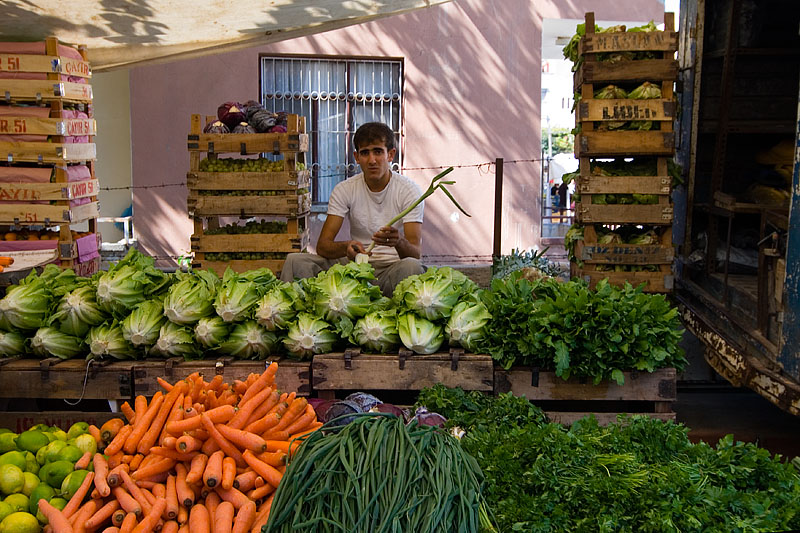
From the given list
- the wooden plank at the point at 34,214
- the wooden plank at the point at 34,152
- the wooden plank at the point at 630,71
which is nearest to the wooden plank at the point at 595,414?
the wooden plank at the point at 630,71

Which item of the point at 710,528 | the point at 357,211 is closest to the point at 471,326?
the point at 710,528

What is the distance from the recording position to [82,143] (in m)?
7.84

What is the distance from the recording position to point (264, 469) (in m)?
2.96

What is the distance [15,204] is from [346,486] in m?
6.02

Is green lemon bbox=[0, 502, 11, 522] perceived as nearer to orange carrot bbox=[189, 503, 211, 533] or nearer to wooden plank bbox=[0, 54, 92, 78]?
Result: orange carrot bbox=[189, 503, 211, 533]

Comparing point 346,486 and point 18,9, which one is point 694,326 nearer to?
point 346,486

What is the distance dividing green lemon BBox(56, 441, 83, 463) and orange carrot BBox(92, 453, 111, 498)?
0.43ft

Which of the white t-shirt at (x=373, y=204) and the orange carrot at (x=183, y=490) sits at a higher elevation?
the white t-shirt at (x=373, y=204)

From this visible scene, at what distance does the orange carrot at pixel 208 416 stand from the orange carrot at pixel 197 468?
0.39ft

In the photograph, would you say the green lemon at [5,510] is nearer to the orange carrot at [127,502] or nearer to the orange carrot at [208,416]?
the orange carrot at [127,502]

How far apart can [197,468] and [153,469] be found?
0.63ft

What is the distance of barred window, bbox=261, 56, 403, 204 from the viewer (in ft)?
34.6

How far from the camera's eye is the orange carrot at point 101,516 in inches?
111

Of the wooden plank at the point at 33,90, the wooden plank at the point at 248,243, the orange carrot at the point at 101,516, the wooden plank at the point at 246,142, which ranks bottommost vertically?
the orange carrot at the point at 101,516
